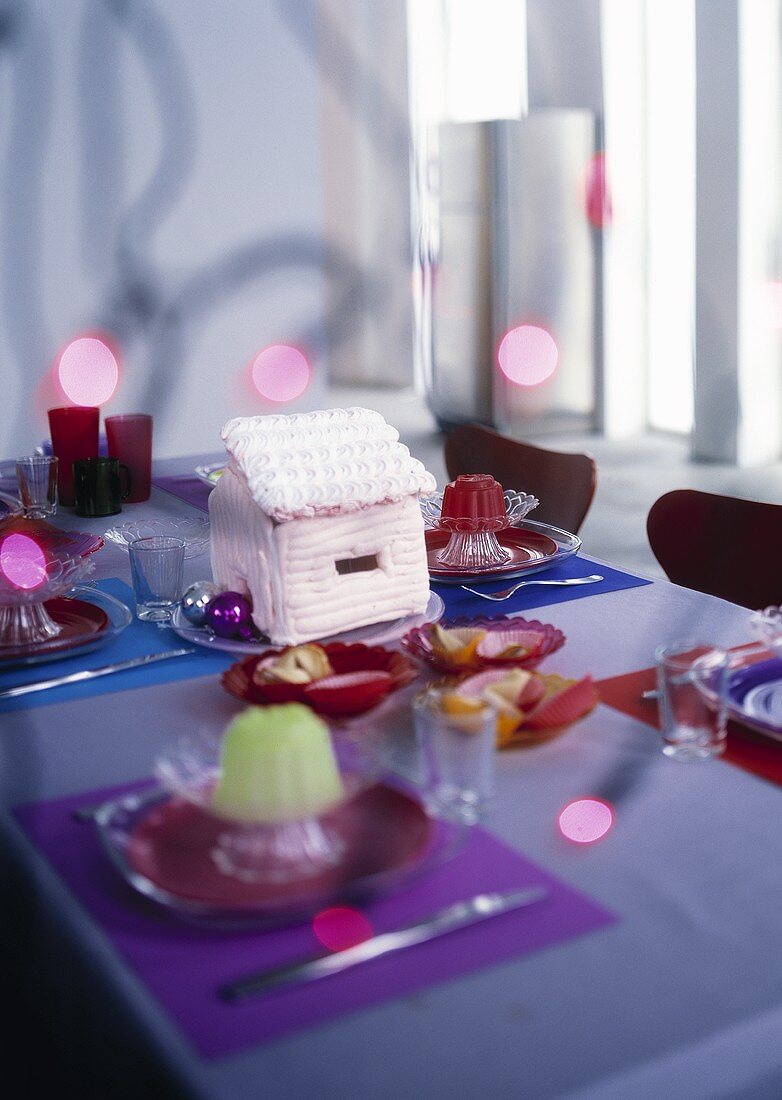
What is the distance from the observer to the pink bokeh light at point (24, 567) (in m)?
1.25

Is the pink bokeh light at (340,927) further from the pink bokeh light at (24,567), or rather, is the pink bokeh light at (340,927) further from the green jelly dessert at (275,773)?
the pink bokeh light at (24,567)

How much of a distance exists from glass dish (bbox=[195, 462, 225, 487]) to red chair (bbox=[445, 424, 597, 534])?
0.45 m

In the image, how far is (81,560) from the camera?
1.32m

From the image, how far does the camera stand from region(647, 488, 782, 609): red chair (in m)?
1.58

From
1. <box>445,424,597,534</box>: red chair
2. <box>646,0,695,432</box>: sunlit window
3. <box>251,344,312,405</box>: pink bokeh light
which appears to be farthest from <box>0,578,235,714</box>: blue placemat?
<box>646,0,695,432</box>: sunlit window

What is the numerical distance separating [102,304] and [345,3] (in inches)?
147

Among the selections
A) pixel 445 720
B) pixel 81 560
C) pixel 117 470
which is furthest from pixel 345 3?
pixel 445 720

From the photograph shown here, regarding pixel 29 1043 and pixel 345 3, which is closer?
pixel 29 1043

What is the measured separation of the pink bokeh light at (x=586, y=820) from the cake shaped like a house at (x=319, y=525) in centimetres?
40

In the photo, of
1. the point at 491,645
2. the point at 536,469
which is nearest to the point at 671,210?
the point at 536,469

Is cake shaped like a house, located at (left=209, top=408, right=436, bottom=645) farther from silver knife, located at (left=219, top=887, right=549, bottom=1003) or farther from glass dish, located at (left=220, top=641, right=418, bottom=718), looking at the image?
silver knife, located at (left=219, top=887, right=549, bottom=1003)

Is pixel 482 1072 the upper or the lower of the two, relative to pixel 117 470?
lower

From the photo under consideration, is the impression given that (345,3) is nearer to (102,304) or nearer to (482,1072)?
(102,304)

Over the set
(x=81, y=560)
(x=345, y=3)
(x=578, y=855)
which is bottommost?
(x=578, y=855)
